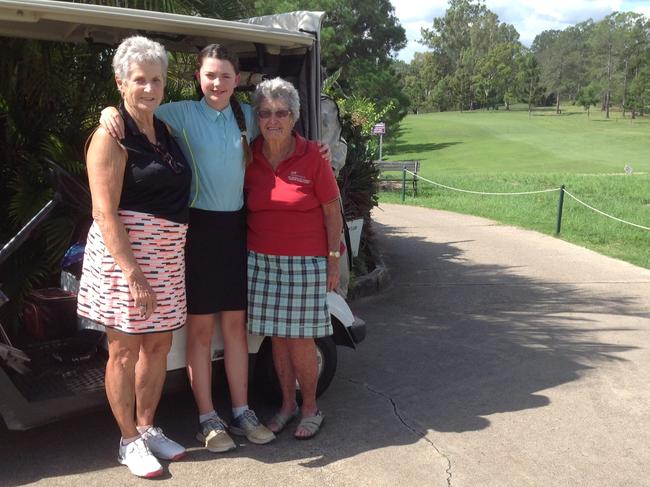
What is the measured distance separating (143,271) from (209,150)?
67cm

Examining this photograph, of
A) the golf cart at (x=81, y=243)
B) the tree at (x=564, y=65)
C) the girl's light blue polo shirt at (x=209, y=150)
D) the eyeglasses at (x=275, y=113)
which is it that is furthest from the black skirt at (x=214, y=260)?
the tree at (x=564, y=65)

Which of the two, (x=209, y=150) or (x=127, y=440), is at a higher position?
(x=209, y=150)

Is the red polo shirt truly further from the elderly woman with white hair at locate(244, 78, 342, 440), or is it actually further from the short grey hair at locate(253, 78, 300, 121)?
the short grey hair at locate(253, 78, 300, 121)

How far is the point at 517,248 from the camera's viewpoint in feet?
35.3

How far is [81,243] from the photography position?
169 inches

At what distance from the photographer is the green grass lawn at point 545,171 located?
12.7 m

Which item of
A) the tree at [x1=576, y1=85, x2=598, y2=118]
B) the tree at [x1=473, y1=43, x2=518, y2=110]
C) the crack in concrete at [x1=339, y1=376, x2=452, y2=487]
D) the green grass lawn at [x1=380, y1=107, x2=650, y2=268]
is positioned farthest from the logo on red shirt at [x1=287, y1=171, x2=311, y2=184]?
the tree at [x1=473, y1=43, x2=518, y2=110]

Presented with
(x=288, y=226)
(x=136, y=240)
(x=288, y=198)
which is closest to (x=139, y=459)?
(x=136, y=240)

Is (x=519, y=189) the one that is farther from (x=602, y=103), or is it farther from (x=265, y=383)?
(x=602, y=103)

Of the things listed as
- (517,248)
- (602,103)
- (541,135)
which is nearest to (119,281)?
(517,248)

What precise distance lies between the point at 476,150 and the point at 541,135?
11929 mm

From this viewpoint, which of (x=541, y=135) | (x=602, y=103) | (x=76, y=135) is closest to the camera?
(x=76, y=135)

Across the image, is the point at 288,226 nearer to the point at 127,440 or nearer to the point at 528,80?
the point at 127,440

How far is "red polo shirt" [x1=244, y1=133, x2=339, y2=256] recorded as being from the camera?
3.71 m
